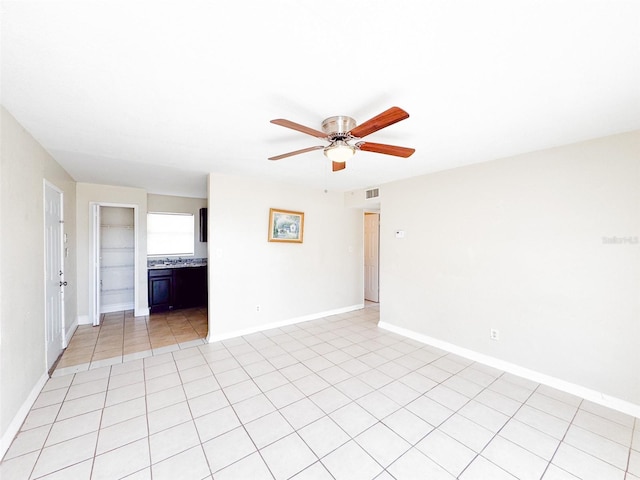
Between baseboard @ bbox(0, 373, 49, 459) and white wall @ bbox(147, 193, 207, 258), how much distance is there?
3.65m

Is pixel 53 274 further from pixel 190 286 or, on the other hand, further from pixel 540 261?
pixel 540 261

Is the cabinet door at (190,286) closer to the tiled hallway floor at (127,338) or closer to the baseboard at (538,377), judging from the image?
the tiled hallway floor at (127,338)

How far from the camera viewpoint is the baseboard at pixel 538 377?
89.0 inches

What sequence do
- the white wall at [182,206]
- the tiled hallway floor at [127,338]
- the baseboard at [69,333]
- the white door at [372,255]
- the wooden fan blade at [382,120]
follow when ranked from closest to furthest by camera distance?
1. the wooden fan blade at [382,120]
2. the tiled hallway floor at [127,338]
3. the baseboard at [69,333]
4. the white wall at [182,206]
5. the white door at [372,255]

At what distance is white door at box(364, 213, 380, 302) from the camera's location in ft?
20.7

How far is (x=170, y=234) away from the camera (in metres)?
5.77

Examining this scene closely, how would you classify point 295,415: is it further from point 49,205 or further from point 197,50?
point 49,205

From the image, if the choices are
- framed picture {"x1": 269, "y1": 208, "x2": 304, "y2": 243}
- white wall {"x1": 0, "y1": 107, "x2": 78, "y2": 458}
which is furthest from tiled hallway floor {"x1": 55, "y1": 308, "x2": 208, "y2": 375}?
framed picture {"x1": 269, "y1": 208, "x2": 304, "y2": 243}

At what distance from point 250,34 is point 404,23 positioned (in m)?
0.70

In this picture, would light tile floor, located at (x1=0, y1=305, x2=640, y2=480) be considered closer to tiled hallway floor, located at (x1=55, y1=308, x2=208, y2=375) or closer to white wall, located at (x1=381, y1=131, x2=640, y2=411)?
tiled hallway floor, located at (x1=55, y1=308, x2=208, y2=375)

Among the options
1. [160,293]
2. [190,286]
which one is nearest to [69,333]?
[160,293]

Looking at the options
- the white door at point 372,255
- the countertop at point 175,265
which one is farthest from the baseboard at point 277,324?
the countertop at point 175,265

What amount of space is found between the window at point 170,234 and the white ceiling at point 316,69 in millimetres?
3219

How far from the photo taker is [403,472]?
1641 mm
